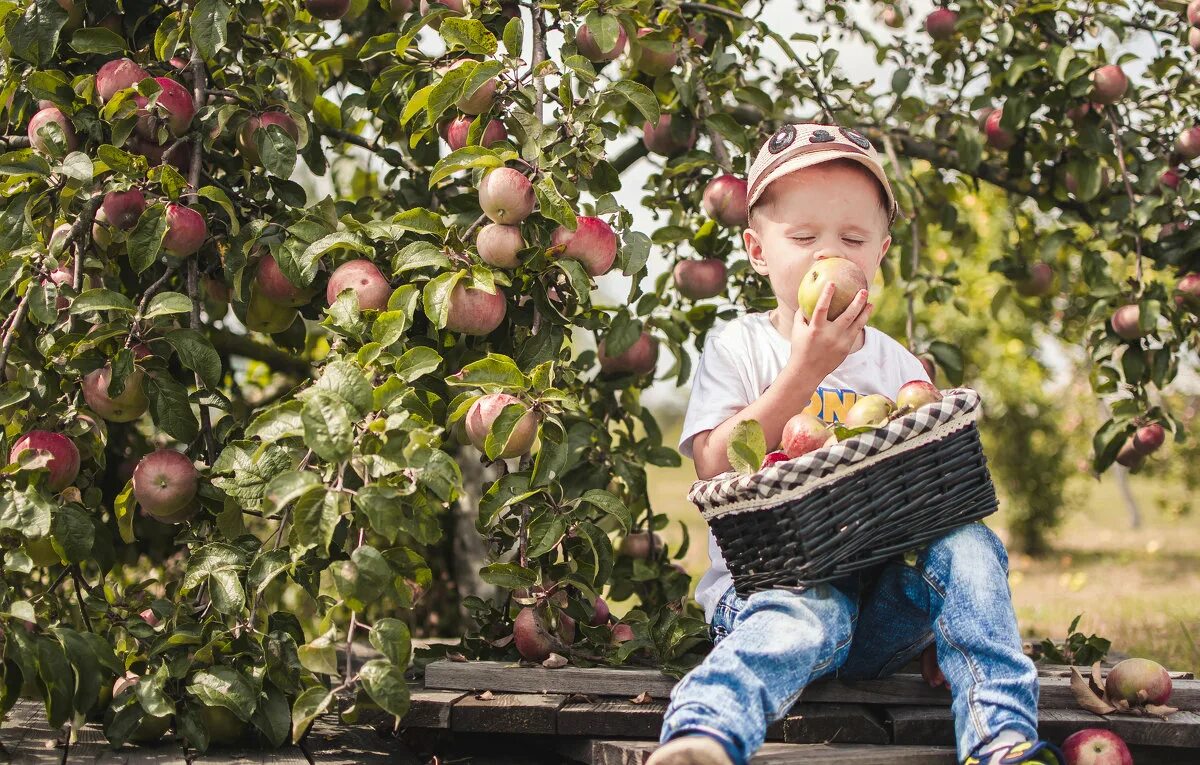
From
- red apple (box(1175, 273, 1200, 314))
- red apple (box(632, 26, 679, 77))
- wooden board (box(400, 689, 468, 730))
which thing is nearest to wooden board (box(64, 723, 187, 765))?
wooden board (box(400, 689, 468, 730))

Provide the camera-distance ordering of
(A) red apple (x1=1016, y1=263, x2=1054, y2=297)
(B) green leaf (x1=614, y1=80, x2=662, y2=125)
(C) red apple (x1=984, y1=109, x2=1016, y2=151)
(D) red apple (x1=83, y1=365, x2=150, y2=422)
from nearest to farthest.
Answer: (D) red apple (x1=83, y1=365, x2=150, y2=422)
(B) green leaf (x1=614, y1=80, x2=662, y2=125)
(C) red apple (x1=984, y1=109, x2=1016, y2=151)
(A) red apple (x1=1016, y1=263, x2=1054, y2=297)

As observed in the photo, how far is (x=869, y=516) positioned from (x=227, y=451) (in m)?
0.93

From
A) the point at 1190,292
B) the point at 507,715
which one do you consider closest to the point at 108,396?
the point at 507,715

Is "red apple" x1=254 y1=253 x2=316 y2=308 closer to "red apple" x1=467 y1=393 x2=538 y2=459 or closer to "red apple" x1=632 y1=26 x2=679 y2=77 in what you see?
"red apple" x1=467 y1=393 x2=538 y2=459

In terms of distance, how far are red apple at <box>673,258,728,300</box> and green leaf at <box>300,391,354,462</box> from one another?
106cm

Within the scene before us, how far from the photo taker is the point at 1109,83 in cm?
250

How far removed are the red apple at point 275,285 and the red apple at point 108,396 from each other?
28 centimetres

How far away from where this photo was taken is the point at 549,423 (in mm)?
1725

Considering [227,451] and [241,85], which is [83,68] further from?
[227,451]

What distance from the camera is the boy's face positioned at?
1716mm

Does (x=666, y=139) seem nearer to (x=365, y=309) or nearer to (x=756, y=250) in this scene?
(x=756, y=250)

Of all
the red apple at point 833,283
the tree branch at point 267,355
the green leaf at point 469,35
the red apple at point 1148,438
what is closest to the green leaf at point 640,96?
the green leaf at point 469,35

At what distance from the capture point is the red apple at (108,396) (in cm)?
174

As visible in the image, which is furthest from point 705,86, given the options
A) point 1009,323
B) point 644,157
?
point 1009,323
